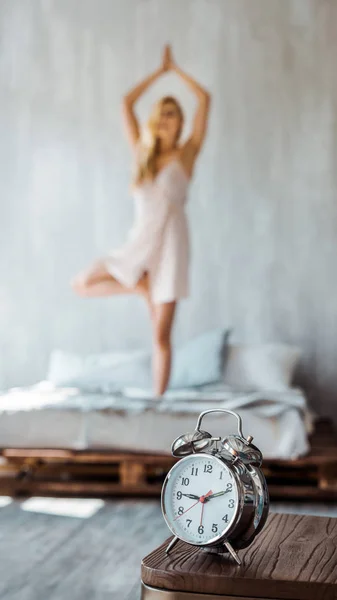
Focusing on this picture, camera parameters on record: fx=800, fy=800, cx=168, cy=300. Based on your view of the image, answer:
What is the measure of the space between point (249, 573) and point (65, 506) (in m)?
2.52

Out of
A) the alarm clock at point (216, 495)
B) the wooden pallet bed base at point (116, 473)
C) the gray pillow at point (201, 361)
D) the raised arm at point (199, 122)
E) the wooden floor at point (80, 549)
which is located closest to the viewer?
the alarm clock at point (216, 495)

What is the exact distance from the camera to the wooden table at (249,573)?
1.10 meters

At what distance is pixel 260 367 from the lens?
4918 mm

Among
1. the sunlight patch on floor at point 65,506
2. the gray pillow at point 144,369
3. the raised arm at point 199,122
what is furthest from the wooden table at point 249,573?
the gray pillow at point 144,369

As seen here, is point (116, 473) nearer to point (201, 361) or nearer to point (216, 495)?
point (201, 361)

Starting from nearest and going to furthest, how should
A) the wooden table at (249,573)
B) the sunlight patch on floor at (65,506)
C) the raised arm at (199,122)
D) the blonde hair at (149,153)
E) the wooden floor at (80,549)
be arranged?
the wooden table at (249,573)
the wooden floor at (80,549)
the sunlight patch on floor at (65,506)
the blonde hair at (149,153)
the raised arm at (199,122)

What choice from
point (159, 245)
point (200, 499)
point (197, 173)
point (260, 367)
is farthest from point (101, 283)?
point (200, 499)

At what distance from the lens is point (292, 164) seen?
5.45m

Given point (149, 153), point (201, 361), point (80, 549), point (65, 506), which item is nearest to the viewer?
point (80, 549)

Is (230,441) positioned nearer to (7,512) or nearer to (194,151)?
(7,512)

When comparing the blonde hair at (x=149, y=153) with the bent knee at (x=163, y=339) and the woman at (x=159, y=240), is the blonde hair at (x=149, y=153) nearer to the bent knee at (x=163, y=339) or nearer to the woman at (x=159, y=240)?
the woman at (x=159, y=240)

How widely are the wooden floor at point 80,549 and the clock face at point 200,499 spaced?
1.10 meters

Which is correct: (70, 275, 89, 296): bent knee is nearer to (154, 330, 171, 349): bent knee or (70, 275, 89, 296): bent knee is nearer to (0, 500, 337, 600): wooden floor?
(154, 330, 171, 349): bent knee

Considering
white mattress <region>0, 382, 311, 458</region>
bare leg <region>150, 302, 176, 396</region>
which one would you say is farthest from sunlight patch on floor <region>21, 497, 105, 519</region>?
bare leg <region>150, 302, 176, 396</region>
